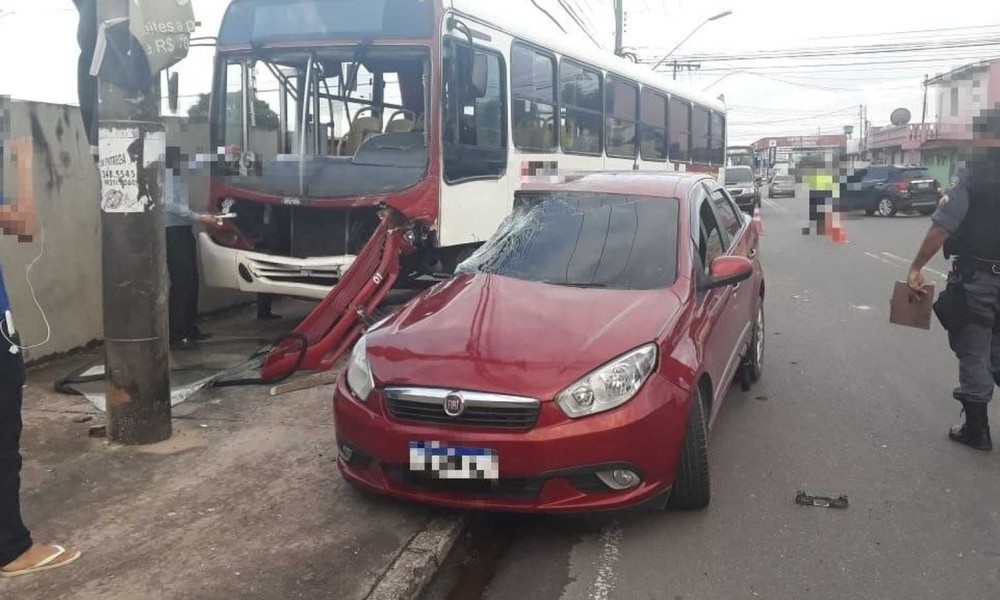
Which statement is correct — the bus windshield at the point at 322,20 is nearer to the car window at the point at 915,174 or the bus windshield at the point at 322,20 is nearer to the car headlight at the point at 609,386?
the car headlight at the point at 609,386

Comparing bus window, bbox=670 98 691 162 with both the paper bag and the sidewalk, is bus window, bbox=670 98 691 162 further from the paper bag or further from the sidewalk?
the sidewalk

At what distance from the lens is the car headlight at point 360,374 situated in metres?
3.93

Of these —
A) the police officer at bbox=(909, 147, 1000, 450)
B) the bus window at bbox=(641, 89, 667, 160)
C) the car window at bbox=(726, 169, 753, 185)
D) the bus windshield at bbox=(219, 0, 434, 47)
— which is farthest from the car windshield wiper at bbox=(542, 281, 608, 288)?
the car window at bbox=(726, 169, 753, 185)

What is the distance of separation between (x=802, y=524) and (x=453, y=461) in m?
1.76

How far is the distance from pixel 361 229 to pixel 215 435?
9.09 feet

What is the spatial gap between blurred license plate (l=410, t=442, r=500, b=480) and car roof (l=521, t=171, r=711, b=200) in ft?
7.49

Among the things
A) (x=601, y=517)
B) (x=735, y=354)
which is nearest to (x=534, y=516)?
(x=601, y=517)

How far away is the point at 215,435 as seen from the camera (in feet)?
16.8

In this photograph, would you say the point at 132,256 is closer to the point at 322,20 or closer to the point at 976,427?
the point at 322,20

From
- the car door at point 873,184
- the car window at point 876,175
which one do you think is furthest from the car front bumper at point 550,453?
the car window at point 876,175

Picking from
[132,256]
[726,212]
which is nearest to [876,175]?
[726,212]

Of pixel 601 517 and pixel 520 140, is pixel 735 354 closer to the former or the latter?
pixel 601 517

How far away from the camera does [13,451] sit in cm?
330

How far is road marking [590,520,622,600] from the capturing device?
347 cm
